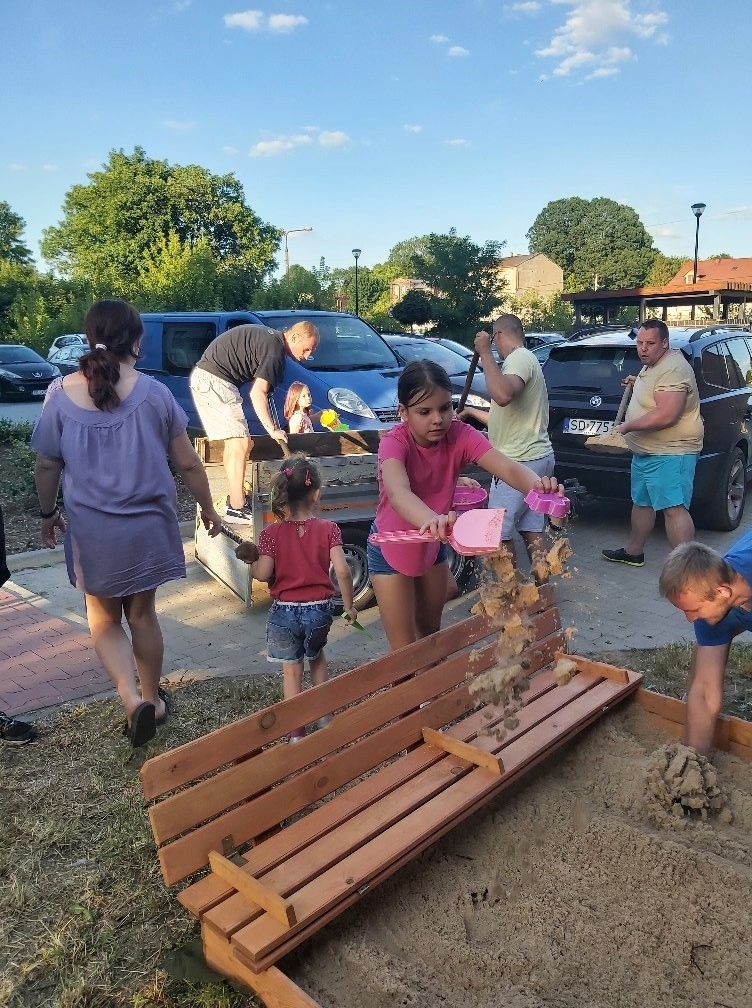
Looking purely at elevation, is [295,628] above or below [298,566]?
below

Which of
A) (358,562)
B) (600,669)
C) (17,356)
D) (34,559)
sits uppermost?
(17,356)

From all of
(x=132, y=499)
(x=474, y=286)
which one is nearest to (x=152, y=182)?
(x=474, y=286)

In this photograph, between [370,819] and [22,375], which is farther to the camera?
[22,375]

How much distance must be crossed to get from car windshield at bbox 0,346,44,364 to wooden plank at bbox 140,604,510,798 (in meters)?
20.4

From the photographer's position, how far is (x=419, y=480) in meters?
3.11

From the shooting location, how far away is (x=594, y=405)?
7141mm

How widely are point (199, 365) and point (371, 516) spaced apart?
2208 millimetres

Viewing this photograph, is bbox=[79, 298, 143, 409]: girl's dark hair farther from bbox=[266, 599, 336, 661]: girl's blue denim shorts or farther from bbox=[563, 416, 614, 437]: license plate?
bbox=[563, 416, 614, 437]: license plate

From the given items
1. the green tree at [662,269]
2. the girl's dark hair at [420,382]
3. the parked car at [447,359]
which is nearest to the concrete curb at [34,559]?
the parked car at [447,359]

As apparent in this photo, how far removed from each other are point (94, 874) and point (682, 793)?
2147mm

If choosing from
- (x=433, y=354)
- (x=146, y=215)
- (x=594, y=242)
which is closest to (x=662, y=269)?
(x=594, y=242)

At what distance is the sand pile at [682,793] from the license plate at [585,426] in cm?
450

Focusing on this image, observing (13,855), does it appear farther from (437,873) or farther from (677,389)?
(677,389)

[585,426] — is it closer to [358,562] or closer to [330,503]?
[358,562]
